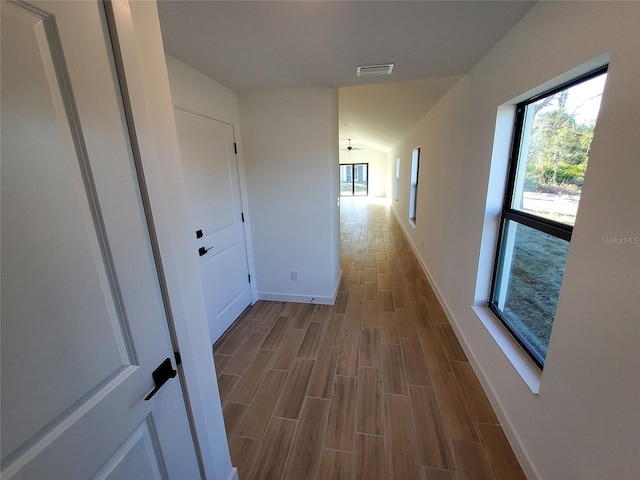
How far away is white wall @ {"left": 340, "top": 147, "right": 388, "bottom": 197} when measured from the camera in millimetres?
12789

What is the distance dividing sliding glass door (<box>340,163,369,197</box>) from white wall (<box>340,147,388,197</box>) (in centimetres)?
26

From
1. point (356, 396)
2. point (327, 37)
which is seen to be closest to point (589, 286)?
point (356, 396)

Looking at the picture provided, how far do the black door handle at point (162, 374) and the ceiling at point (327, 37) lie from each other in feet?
5.39

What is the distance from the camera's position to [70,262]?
596 millimetres

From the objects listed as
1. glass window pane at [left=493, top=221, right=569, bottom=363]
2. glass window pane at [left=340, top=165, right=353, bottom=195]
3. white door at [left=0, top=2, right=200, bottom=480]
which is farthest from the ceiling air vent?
glass window pane at [left=340, top=165, right=353, bottom=195]

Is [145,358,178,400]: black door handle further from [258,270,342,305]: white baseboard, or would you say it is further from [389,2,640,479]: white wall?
[258,270,342,305]: white baseboard

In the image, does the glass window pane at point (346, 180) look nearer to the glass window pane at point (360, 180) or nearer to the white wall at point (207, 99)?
the glass window pane at point (360, 180)

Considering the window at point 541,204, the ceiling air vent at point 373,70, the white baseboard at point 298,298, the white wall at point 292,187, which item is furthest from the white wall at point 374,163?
the window at point 541,204

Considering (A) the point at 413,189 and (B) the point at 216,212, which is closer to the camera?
(B) the point at 216,212

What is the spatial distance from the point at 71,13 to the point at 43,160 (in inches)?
14.5

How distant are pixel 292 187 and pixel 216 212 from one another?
85 centimetres

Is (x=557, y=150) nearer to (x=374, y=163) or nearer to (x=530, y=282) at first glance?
(x=530, y=282)

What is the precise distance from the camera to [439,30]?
61.0 inches

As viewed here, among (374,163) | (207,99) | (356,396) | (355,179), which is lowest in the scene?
(356,396)
